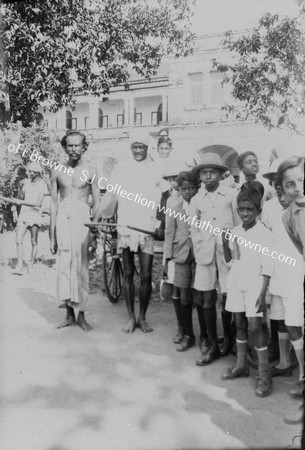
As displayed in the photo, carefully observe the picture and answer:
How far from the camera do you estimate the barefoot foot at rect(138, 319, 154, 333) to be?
342 cm

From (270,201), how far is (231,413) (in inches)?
48.2

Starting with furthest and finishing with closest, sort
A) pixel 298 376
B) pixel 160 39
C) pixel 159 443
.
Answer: pixel 160 39
pixel 298 376
pixel 159 443

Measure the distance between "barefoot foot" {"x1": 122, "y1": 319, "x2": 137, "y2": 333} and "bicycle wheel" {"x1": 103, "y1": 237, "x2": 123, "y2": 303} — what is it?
0.40 metres

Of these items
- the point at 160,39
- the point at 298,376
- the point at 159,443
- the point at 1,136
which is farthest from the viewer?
the point at 1,136

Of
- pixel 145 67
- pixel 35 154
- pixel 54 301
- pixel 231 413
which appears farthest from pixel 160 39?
pixel 231 413

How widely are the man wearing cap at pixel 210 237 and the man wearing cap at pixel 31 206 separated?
50.4 inches

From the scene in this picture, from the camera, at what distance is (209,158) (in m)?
2.87

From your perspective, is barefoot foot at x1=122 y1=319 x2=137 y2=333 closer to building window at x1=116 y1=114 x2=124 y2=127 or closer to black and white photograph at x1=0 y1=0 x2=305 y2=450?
black and white photograph at x1=0 y1=0 x2=305 y2=450

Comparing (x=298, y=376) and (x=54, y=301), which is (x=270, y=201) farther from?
(x=54, y=301)

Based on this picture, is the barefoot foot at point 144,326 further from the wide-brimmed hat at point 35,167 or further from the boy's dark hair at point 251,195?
the wide-brimmed hat at point 35,167

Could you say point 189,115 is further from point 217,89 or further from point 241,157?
point 241,157

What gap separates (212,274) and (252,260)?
39 cm

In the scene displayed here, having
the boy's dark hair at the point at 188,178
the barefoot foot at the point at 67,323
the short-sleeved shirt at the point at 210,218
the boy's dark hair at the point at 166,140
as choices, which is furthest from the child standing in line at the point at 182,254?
the barefoot foot at the point at 67,323

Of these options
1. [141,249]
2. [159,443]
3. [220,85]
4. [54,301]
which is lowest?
[159,443]
